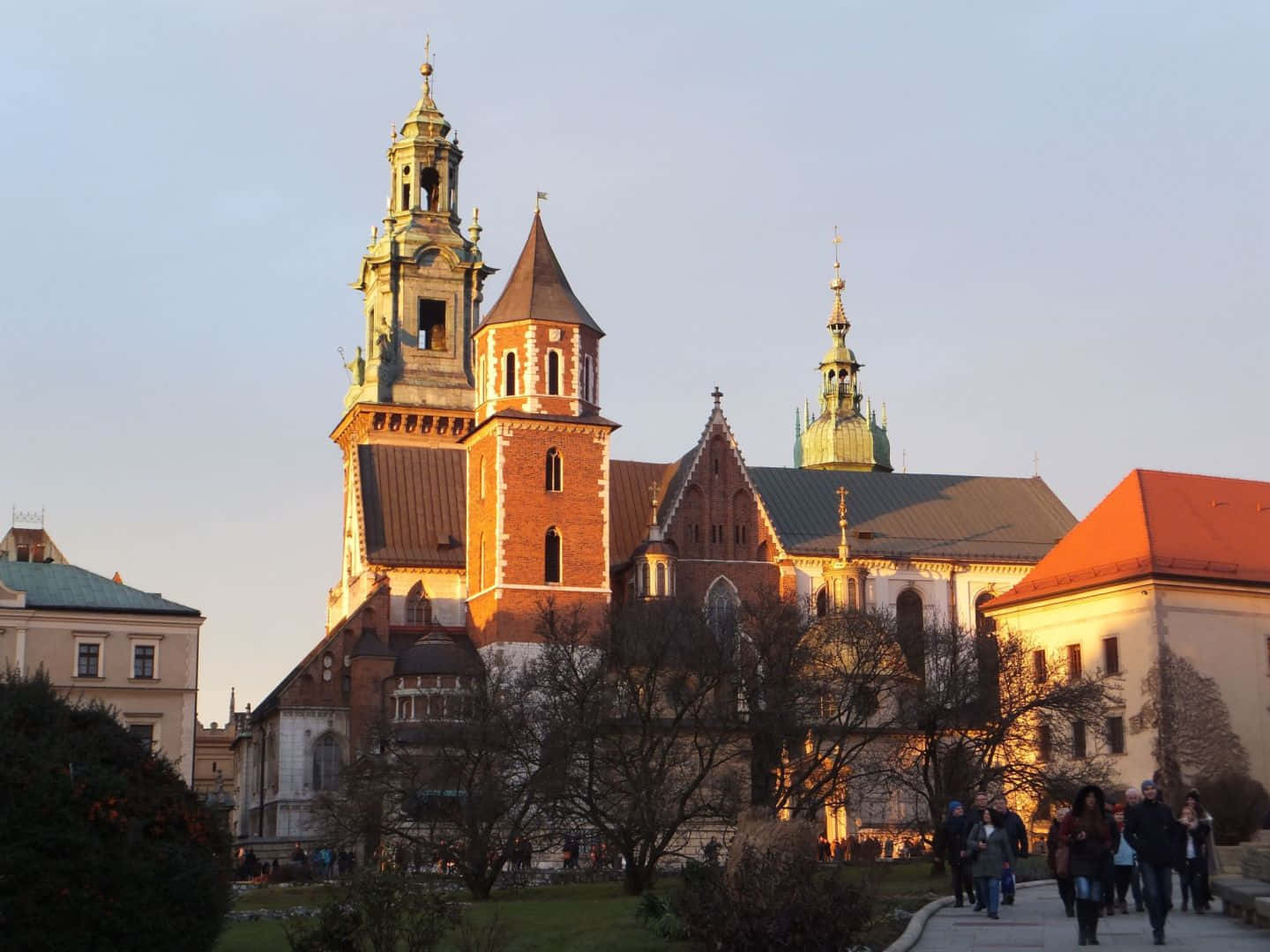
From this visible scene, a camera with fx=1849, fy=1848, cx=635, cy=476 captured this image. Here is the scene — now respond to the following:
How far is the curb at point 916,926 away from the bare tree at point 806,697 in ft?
52.5

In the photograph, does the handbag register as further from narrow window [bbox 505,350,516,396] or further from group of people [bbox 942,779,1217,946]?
narrow window [bbox 505,350,516,396]

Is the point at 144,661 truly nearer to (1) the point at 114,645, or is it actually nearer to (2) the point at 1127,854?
(1) the point at 114,645

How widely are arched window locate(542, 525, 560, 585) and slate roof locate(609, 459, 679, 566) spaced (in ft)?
13.6

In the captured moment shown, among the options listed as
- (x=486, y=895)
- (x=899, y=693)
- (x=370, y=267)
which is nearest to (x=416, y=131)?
(x=370, y=267)

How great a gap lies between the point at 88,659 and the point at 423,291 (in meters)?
27.5

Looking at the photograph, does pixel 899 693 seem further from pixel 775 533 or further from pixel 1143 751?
pixel 775 533

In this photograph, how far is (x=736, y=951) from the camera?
18297 mm

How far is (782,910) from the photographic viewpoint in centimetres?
1808

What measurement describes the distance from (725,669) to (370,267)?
137 ft

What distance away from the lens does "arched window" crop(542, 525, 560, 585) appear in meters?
62.7

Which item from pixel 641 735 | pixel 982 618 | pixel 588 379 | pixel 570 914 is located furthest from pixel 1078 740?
pixel 570 914

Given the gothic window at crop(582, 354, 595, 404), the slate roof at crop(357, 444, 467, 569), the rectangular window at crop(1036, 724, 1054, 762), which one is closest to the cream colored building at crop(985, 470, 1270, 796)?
the rectangular window at crop(1036, 724, 1054, 762)

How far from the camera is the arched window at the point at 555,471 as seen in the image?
63.3 meters

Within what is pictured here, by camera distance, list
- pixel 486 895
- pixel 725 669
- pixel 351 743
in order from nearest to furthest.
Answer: pixel 486 895, pixel 725 669, pixel 351 743
